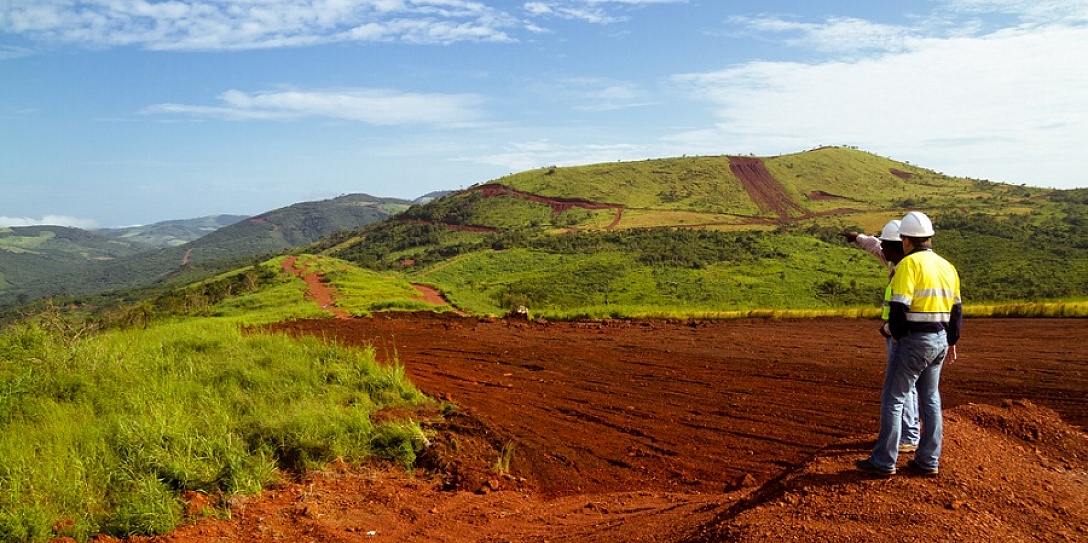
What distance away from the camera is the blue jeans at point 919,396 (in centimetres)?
482

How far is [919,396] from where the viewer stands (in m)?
5.04

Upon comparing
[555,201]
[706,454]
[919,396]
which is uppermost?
[555,201]

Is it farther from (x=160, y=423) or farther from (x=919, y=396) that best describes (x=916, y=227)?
(x=160, y=423)

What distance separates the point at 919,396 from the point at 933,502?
964mm

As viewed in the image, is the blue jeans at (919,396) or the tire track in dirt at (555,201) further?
the tire track in dirt at (555,201)

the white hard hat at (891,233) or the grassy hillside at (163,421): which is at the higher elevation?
the white hard hat at (891,233)

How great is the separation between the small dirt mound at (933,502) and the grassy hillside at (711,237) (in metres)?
13.5

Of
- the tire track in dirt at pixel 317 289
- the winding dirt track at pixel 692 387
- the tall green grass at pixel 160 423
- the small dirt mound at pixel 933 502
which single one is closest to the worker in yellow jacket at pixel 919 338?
the small dirt mound at pixel 933 502

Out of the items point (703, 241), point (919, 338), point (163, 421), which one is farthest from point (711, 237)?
point (163, 421)

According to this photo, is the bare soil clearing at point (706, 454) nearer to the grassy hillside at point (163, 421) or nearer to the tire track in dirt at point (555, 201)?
the grassy hillside at point (163, 421)

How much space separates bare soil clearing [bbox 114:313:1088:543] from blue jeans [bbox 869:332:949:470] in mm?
222

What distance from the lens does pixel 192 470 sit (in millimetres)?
5883

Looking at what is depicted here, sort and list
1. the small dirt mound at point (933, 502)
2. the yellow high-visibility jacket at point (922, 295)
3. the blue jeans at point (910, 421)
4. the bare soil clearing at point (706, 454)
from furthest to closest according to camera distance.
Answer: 1. the blue jeans at point (910, 421)
2. the yellow high-visibility jacket at point (922, 295)
3. the bare soil clearing at point (706, 454)
4. the small dirt mound at point (933, 502)

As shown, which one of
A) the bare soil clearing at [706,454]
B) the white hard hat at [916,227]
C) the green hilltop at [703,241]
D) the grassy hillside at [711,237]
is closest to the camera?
the bare soil clearing at [706,454]
